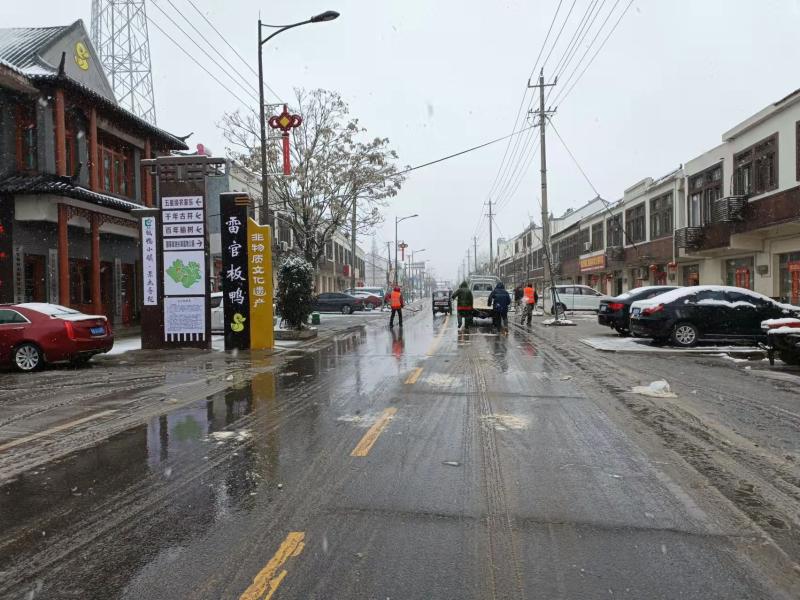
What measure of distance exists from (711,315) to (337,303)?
1052 inches

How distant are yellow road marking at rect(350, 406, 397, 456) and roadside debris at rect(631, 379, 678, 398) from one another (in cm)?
381

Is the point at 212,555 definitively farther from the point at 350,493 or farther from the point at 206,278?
the point at 206,278

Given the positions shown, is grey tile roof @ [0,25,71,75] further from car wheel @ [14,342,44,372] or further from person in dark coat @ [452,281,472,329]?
person in dark coat @ [452,281,472,329]

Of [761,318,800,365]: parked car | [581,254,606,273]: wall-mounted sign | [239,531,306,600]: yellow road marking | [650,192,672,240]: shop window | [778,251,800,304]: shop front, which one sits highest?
[650,192,672,240]: shop window

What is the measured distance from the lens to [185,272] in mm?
15422

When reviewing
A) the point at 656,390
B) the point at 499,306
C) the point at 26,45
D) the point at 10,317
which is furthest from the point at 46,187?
the point at 656,390

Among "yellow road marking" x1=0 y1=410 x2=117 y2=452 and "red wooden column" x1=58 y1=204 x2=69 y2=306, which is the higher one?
"red wooden column" x1=58 y1=204 x2=69 y2=306

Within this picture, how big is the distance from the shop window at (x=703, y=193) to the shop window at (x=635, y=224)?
7.08 m

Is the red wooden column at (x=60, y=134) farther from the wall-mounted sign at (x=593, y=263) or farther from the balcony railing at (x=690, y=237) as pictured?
the wall-mounted sign at (x=593, y=263)

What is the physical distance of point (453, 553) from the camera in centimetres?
349

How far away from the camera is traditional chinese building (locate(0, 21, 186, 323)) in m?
17.1

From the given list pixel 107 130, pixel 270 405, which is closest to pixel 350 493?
pixel 270 405

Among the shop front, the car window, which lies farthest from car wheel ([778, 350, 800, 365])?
the car window

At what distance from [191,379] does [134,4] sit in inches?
1448
